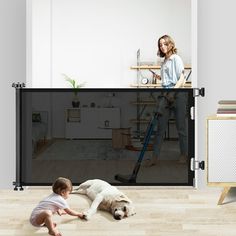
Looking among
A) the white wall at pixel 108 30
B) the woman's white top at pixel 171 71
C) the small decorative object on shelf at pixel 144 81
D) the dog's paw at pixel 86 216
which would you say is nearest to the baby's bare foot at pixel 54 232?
the dog's paw at pixel 86 216

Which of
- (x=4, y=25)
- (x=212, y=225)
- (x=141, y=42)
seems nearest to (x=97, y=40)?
(x=141, y=42)

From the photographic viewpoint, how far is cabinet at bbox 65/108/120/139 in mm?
4102

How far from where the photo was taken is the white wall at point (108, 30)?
29.0 ft

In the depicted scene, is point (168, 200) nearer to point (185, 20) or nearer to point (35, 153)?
point (35, 153)

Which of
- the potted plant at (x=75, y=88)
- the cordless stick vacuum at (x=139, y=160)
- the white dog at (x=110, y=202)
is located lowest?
the white dog at (x=110, y=202)

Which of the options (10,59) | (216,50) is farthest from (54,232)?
(216,50)

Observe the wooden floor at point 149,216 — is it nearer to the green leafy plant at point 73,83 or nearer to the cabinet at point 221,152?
the cabinet at point 221,152

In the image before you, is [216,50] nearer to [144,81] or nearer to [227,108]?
[227,108]

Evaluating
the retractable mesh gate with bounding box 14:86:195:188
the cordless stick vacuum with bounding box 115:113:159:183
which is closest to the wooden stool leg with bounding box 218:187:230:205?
the retractable mesh gate with bounding box 14:86:195:188

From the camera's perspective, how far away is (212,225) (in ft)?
10.5

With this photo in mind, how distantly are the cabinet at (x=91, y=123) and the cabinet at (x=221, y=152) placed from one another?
0.73 m

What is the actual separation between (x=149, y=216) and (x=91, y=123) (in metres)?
0.99

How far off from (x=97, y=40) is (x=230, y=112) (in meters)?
5.33

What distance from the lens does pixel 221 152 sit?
12.4 ft
